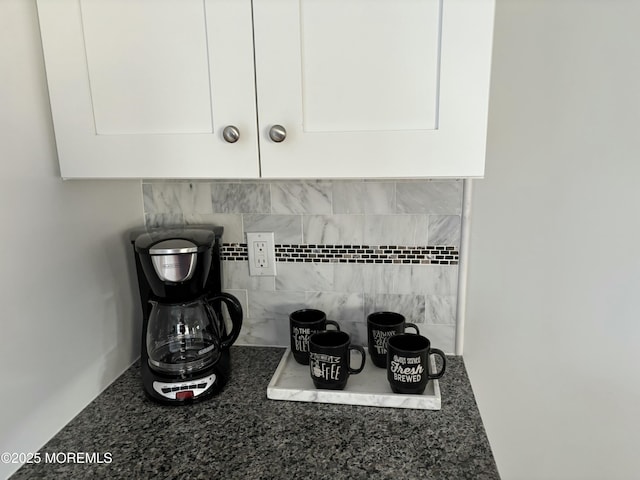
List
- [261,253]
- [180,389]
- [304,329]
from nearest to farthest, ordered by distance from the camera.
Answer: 1. [180,389]
2. [304,329]
3. [261,253]

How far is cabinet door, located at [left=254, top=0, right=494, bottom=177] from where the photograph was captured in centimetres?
75

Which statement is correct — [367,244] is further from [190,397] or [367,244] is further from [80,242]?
[80,242]

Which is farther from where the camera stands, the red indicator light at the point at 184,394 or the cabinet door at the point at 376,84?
the red indicator light at the point at 184,394

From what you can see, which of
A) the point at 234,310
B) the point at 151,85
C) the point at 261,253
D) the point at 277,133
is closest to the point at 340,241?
the point at 261,253

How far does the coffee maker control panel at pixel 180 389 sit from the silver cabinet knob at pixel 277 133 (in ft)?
1.91

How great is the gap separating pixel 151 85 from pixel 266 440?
0.74 metres

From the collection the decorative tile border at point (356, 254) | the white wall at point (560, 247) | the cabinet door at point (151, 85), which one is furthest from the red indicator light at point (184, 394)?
the white wall at point (560, 247)

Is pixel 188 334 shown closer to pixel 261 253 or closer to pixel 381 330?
pixel 261 253

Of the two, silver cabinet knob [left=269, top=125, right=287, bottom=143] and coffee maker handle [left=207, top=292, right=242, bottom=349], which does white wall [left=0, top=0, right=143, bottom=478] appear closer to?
A: coffee maker handle [left=207, top=292, right=242, bottom=349]

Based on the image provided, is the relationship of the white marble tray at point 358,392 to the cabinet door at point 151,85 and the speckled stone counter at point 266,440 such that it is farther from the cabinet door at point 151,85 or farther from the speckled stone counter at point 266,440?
the cabinet door at point 151,85

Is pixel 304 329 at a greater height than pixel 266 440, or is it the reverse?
pixel 304 329

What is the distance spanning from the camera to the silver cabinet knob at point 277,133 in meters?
0.80

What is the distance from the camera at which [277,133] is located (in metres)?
0.80

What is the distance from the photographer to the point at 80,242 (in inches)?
38.8
